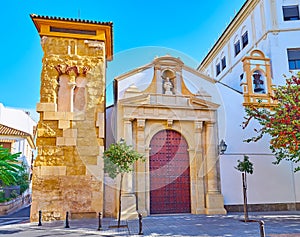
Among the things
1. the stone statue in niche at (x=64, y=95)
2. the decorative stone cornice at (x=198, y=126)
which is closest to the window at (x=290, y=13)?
the decorative stone cornice at (x=198, y=126)

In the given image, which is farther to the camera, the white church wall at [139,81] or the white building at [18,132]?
the white building at [18,132]

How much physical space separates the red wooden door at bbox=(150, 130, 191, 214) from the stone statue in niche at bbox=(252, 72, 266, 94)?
5213 mm

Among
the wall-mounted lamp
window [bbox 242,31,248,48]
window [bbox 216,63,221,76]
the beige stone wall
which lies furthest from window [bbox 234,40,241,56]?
the beige stone wall

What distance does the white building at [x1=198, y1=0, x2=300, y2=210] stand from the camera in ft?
44.8

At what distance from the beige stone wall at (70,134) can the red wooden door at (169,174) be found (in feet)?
8.03

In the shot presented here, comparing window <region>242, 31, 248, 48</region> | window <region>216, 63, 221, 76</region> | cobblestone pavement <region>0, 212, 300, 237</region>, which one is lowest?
cobblestone pavement <region>0, 212, 300, 237</region>

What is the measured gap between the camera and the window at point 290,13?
17017 mm

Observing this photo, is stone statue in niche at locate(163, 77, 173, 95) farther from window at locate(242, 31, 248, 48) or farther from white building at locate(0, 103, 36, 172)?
white building at locate(0, 103, 36, 172)

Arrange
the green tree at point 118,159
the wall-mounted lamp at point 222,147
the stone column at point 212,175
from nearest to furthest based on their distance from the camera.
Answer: the green tree at point 118,159 → the stone column at point 212,175 → the wall-mounted lamp at point 222,147

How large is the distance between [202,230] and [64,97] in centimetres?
767

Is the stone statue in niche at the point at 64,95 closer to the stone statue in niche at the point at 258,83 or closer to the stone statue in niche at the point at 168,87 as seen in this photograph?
the stone statue in niche at the point at 168,87

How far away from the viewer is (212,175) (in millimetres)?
13133

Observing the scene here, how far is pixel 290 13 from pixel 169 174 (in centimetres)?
1199

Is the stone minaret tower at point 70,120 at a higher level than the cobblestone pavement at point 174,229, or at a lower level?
higher
